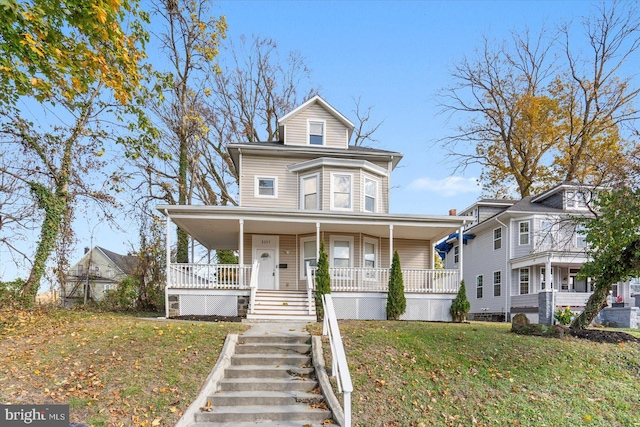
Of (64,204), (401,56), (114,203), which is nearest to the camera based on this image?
(401,56)

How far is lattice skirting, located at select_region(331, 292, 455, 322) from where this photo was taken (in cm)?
1339

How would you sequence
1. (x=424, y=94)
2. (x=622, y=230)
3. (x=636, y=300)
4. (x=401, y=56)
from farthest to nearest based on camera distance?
(x=424, y=94)
(x=636, y=300)
(x=401, y=56)
(x=622, y=230)

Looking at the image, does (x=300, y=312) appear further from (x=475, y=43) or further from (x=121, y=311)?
(x=475, y=43)

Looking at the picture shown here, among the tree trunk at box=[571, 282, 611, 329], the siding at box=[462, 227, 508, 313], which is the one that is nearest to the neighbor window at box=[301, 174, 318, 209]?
the tree trunk at box=[571, 282, 611, 329]

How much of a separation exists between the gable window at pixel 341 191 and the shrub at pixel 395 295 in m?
3.47

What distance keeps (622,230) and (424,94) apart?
64.4 ft

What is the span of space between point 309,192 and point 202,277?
5378mm

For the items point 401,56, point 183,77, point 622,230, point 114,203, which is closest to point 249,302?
point 114,203

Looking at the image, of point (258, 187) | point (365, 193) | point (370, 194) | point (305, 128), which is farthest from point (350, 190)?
point (258, 187)

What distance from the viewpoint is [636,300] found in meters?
19.1

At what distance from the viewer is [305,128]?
55.3 feet

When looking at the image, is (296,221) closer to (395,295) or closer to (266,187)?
(266,187)

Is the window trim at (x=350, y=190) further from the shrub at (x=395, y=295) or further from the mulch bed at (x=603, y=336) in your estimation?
the mulch bed at (x=603, y=336)

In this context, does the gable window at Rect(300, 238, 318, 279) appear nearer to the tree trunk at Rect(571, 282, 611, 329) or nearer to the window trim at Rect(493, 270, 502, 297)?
the tree trunk at Rect(571, 282, 611, 329)
